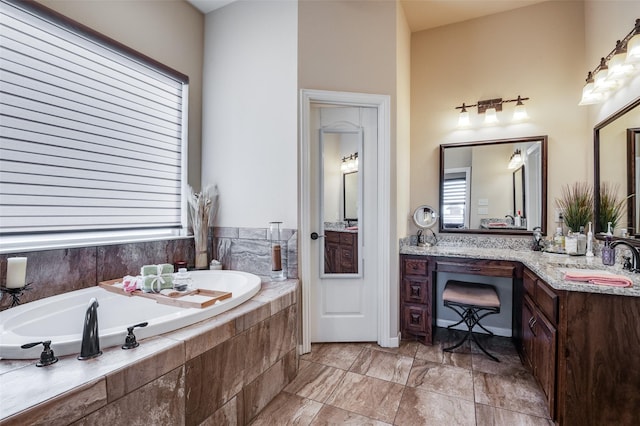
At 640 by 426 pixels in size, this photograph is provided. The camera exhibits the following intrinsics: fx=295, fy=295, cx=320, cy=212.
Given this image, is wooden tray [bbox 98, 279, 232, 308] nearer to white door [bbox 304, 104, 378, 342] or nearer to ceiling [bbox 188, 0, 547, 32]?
white door [bbox 304, 104, 378, 342]

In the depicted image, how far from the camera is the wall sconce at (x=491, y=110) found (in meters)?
2.76

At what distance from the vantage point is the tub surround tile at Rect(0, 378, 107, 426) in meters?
0.81

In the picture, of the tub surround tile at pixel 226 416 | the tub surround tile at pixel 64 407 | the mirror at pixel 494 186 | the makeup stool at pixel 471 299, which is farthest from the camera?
the mirror at pixel 494 186

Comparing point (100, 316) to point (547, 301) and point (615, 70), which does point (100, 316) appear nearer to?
→ point (547, 301)

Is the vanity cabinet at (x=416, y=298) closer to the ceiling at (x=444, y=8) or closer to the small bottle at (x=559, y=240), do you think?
the small bottle at (x=559, y=240)

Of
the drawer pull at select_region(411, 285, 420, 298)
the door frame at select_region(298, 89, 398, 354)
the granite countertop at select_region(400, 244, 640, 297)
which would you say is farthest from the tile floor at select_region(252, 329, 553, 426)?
the granite countertop at select_region(400, 244, 640, 297)

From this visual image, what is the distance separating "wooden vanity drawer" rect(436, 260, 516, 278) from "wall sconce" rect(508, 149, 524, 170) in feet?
3.34

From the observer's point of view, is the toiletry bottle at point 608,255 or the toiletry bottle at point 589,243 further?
the toiletry bottle at point 589,243

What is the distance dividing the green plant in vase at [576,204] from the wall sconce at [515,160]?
42 centimetres

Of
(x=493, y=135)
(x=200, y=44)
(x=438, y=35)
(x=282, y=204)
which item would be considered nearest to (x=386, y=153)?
(x=282, y=204)

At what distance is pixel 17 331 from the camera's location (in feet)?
4.43

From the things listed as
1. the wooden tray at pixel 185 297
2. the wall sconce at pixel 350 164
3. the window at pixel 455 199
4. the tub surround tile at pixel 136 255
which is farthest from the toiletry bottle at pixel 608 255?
the tub surround tile at pixel 136 255

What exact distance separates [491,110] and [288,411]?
120 inches

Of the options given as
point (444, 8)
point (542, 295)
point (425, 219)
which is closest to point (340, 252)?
point (425, 219)
